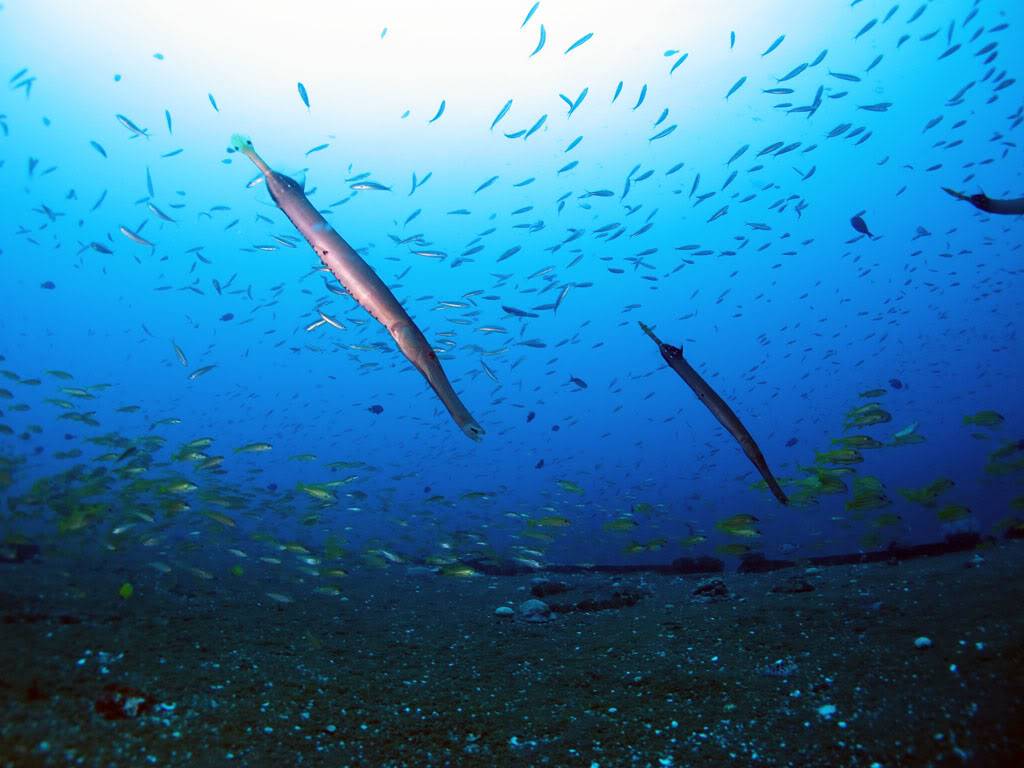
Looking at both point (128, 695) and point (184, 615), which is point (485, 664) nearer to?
point (128, 695)

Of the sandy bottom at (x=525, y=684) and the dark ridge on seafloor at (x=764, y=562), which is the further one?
the dark ridge on seafloor at (x=764, y=562)

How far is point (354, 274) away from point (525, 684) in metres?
4.06

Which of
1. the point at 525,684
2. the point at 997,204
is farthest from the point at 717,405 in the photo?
the point at 525,684

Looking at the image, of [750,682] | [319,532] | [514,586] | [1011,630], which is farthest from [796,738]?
[319,532]

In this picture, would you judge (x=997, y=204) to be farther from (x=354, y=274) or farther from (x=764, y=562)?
(x=764, y=562)

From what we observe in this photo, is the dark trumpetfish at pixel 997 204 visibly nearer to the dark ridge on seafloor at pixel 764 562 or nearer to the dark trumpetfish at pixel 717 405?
the dark trumpetfish at pixel 717 405

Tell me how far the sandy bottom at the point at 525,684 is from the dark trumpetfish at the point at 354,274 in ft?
8.50

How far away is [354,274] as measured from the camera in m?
1.61

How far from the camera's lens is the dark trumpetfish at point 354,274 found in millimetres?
1598

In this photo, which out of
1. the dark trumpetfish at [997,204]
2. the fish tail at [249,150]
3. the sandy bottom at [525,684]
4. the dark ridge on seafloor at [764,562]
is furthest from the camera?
the dark ridge on seafloor at [764,562]

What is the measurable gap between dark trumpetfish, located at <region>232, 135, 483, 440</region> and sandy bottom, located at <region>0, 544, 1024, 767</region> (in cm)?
259

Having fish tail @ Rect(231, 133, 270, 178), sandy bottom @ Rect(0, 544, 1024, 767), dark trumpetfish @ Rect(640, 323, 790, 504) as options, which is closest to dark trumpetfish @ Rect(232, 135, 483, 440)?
fish tail @ Rect(231, 133, 270, 178)

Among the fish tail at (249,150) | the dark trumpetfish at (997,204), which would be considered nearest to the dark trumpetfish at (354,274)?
the fish tail at (249,150)

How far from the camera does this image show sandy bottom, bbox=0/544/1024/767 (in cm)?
255
